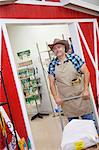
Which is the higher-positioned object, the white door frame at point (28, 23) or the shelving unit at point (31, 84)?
the white door frame at point (28, 23)

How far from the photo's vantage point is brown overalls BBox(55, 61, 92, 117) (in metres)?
3.67

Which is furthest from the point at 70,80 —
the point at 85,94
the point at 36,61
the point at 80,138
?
the point at 36,61

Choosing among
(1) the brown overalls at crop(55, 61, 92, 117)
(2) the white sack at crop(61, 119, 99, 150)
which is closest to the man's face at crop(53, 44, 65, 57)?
(1) the brown overalls at crop(55, 61, 92, 117)

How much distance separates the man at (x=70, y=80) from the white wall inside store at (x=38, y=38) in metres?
3.70

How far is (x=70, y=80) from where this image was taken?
3688 millimetres

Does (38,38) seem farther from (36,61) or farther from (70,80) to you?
(70,80)

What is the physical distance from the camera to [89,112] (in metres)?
3.74

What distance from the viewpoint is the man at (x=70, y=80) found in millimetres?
3635

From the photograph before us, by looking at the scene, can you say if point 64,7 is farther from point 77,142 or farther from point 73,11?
point 77,142

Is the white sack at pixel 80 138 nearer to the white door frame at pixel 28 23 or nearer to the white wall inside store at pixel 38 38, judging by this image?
the white door frame at pixel 28 23

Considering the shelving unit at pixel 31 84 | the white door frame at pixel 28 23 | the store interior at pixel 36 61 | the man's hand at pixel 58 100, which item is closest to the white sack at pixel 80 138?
the man's hand at pixel 58 100

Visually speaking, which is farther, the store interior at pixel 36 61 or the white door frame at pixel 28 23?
the store interior at pixel 36 61

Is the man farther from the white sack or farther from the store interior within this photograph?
the store interior

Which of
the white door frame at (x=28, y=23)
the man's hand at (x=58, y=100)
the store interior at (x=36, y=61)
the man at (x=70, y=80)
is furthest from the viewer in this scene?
the store interior at (x=36, y=61)
